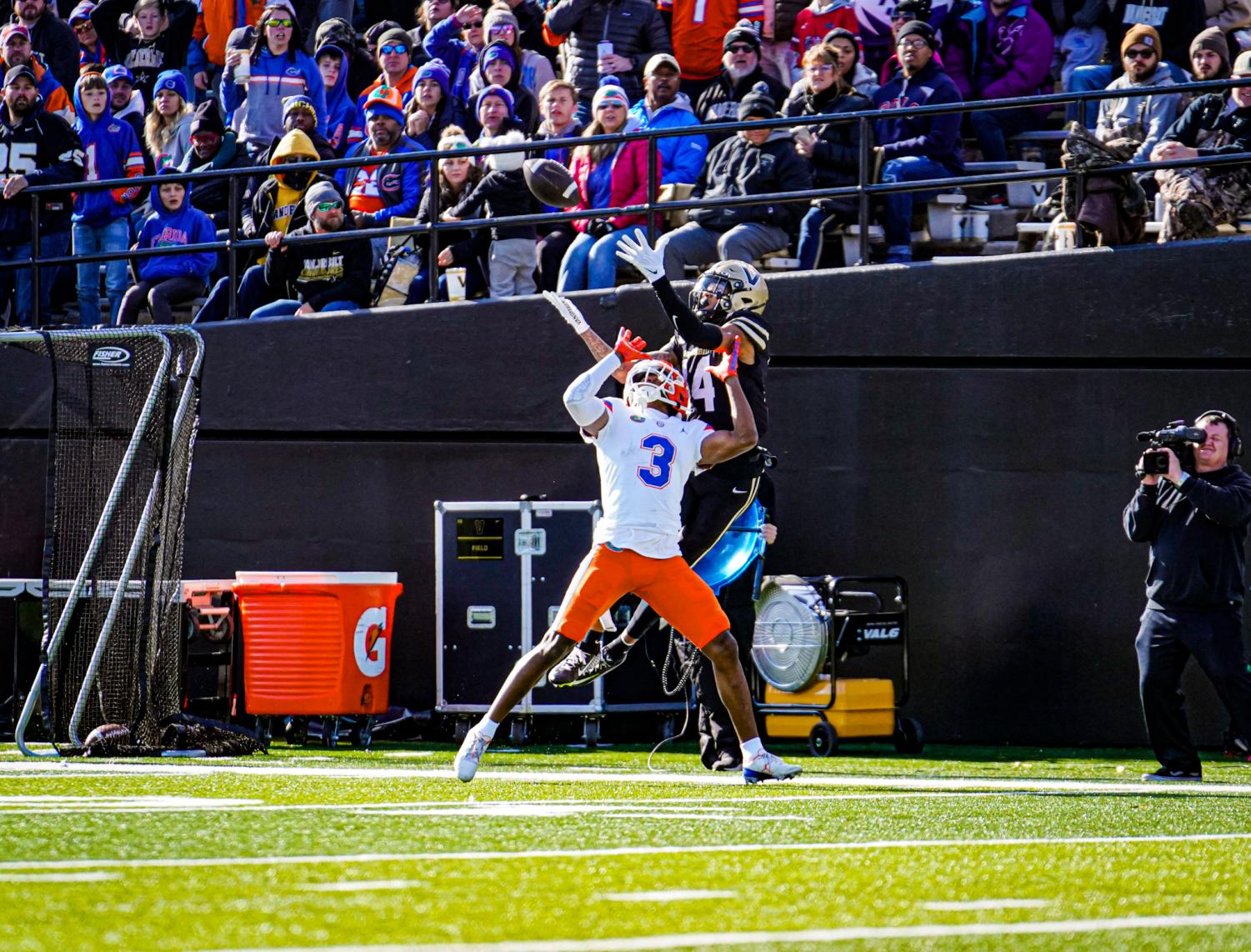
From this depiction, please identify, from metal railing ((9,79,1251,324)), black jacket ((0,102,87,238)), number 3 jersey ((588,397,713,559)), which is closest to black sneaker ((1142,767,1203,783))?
number 3 jersey ((588,397,713,559))

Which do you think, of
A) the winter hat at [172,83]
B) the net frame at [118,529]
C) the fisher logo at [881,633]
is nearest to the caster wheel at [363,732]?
the net frame at [118,529]

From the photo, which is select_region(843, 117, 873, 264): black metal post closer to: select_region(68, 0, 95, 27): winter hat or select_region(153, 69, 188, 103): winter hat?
select_region(153, 69, 188, 103): winter hat

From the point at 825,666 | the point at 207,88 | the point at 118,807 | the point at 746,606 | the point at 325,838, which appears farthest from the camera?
the point at 207,88

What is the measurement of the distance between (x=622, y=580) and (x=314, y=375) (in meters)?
6.06

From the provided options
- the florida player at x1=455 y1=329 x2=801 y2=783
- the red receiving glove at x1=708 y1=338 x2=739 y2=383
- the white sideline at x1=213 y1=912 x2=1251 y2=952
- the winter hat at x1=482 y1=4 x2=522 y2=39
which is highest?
the winter hat at x1=482 y1=4 x2=522 y2=39

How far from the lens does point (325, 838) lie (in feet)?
19.2

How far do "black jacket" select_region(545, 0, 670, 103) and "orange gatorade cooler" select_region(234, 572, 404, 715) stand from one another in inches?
195

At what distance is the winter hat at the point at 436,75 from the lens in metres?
15.3

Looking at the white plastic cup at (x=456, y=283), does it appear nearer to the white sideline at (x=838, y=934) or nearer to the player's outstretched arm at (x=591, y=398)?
the player's outstretched arm at (x=591, y=398)

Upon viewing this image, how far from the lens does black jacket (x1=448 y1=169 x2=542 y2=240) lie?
1377 centimetres

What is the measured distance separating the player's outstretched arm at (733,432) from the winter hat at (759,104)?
4.00 m

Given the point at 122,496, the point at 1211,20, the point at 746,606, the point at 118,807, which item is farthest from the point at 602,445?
the point at 1211,20

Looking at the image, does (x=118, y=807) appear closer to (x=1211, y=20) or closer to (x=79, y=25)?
(x=1211, y=20)

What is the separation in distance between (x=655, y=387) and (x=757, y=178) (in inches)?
179
